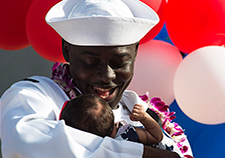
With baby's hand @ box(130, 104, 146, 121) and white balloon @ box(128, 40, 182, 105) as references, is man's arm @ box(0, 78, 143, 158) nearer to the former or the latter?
baby's hand @ box(130, 104, 146, 121)

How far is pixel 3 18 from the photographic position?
2.60 meters

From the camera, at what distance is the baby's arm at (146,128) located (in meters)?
1.68

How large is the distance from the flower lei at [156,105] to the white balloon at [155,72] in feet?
1.29

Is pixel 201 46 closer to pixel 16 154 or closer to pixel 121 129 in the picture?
pixel 121 129

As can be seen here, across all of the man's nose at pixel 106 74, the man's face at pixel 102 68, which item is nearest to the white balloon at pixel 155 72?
the man's face at pixel 102 68

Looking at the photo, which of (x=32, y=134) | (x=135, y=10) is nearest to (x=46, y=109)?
(x=32, y=134)

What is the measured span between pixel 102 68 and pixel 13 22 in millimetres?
1137

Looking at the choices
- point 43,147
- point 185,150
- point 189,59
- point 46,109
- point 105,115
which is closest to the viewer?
point 43,147

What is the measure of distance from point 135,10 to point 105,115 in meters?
0.60

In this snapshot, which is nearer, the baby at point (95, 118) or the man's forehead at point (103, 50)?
the baby at point (95, 118)

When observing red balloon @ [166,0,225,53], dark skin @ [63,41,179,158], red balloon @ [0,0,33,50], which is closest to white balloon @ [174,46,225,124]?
red balloon @ [166,0,225,53]

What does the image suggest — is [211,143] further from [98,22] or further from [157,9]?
[98,22]

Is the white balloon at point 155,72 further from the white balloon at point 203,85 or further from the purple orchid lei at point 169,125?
the purple orchid lei at point 169,125

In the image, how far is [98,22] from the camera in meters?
1.68
